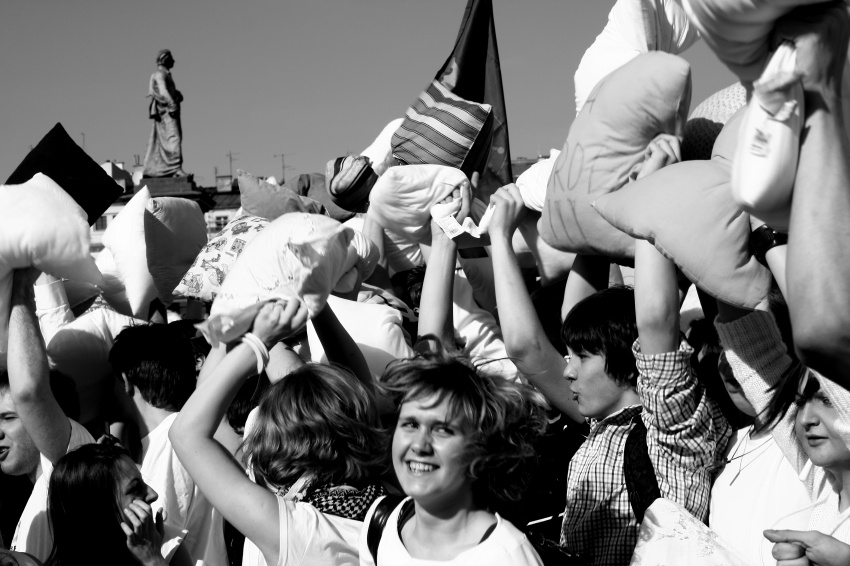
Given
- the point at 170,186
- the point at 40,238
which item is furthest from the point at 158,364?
the point at 170,186

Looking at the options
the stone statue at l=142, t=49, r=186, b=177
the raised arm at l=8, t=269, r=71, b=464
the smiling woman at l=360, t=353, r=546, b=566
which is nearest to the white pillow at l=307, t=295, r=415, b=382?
the raised arm at l=8, t=269, r=71, b=464

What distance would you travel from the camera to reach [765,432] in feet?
8.06

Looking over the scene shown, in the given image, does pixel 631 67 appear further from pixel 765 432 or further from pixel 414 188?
pixel 414 188

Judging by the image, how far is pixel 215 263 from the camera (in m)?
4.27

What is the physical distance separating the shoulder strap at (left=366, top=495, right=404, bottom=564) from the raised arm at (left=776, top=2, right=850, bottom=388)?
47.8 inches

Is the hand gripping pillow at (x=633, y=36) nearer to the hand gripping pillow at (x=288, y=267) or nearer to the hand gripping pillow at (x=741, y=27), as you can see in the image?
the hand gripping pillow at (x=288, y=267)

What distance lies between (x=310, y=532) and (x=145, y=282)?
3.40 metres

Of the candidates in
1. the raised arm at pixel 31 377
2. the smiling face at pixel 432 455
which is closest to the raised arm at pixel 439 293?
the smiling face at pixel 432 455

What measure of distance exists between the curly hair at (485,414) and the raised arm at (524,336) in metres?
0.61

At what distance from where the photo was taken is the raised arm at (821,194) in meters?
1.21

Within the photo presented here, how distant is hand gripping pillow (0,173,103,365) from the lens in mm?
3223

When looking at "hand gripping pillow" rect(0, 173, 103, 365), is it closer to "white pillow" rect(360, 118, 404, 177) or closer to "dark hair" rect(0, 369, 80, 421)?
"dark hair" rect(0, 369, 80, 421)

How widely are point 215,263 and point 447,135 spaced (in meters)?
1.23

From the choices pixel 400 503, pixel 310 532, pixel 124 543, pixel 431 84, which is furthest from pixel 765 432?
pixel 431 84
